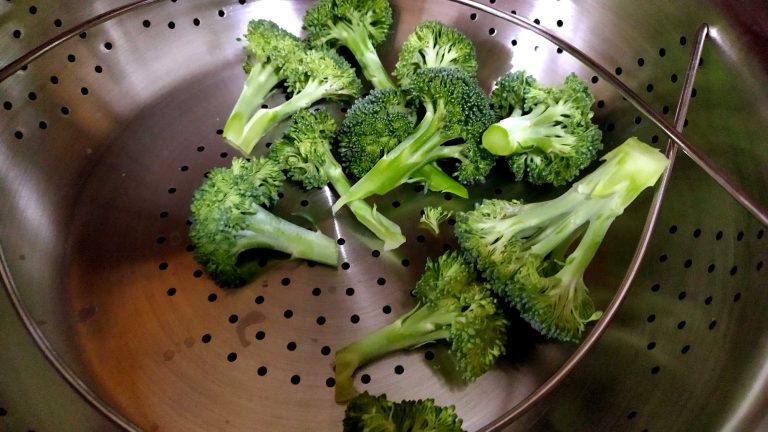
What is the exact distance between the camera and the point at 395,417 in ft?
2.99

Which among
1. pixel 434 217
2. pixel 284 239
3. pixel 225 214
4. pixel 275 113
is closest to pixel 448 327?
pixel 434 217

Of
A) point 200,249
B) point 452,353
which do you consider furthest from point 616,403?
point 200,249

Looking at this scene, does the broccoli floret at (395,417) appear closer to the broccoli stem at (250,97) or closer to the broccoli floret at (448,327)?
the broccoli floret at (448,327)

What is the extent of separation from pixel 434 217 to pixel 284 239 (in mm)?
304

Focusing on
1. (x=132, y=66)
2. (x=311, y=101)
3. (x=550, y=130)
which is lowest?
(x=550, y=130)

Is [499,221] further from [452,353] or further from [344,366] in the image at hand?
[344,366]

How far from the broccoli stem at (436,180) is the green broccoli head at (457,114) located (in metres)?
0.02

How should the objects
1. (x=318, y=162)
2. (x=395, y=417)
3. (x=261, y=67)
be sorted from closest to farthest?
(x=395, y=417), (x=318, y=162), (x=261, y=67)

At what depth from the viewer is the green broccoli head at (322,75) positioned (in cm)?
120

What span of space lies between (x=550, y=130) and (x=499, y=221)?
22 centimetres

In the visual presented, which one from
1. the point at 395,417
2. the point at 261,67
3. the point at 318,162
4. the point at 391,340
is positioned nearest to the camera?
the point at 395,417

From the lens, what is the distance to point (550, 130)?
110 centimetres

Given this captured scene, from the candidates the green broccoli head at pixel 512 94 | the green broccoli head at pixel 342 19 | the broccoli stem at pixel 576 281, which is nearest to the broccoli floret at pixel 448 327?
the broccoli stem at pixel 576 281

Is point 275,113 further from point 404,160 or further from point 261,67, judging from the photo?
point 404,160
